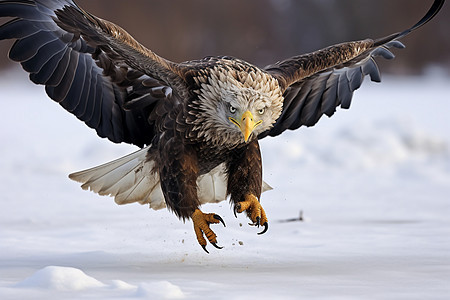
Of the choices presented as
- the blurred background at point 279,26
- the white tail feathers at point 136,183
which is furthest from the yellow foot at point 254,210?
the blurred background at point 279,26

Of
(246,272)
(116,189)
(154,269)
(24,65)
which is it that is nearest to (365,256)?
(246,272)

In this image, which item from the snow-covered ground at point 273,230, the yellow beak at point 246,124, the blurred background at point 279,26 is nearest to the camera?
the snow-covered ground at point 273,230

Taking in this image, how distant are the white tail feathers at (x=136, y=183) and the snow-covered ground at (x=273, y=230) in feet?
0.84

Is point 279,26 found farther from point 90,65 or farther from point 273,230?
point 90,65

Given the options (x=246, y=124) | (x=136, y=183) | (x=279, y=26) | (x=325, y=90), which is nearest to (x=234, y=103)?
(x=246, y=124)

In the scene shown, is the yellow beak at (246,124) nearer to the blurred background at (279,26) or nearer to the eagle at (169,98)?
the eagle at (169,98)

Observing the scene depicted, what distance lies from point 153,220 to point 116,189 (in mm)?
754

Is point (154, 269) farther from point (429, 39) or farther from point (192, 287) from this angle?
point (429, 39)

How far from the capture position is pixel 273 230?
571 cm

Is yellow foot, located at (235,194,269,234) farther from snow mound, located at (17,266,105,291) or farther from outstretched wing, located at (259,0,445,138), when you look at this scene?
snow mound, located at (17,266,105,291)

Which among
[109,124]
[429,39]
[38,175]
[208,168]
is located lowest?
[208,168]

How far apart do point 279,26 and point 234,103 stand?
1332 centimetres

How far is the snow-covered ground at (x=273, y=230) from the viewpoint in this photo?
399cm

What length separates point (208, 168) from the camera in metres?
5.17
